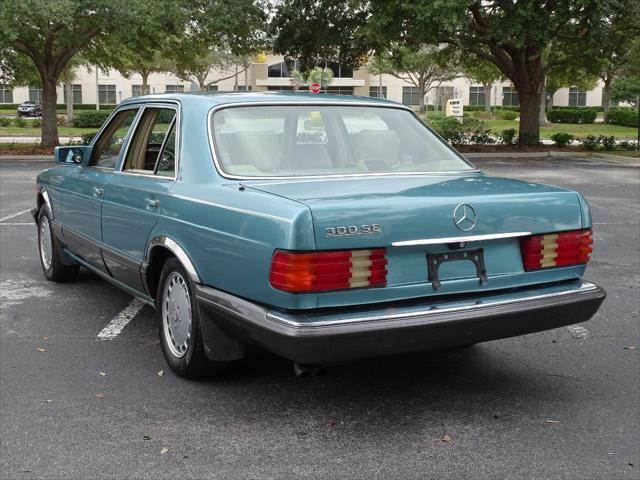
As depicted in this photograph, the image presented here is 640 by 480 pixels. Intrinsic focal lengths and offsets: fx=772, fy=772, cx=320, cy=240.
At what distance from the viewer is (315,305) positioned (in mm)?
3496

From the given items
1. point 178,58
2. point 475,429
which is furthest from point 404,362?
point 178,58

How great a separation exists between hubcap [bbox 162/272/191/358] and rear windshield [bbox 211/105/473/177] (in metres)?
0.72

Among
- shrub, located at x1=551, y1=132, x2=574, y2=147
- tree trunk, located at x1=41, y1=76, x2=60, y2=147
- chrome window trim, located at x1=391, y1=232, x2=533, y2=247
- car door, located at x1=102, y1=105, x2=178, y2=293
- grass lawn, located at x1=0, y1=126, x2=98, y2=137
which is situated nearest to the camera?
chrome window trim, located at x1=391, y1=232, x2=533, y2=247

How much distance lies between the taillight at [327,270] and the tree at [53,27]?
1890 centimetres

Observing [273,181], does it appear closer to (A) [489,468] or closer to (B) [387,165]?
(B) [387,165]

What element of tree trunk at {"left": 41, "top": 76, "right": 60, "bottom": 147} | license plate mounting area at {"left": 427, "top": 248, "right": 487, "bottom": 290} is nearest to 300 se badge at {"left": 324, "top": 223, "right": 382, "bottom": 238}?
license plate mounting area at {"left": 427, "top": 248, "right": 487, "bottom": 290}

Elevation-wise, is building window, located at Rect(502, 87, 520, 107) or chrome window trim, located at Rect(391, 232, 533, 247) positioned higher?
building window, located at Rect(502, 87, 520, 107)

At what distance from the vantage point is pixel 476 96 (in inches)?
3433

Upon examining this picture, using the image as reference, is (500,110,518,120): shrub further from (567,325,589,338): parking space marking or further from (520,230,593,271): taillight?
(520,230,593,271): taillight

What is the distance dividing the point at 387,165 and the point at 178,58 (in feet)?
82.2

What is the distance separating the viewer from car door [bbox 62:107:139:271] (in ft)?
17.8

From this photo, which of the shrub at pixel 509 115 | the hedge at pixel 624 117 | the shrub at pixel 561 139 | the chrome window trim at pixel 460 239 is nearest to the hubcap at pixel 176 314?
the chrome window trim at pixel 460 239

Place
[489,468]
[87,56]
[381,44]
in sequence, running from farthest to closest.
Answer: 1. [87,56]
2. [381,44]
3. [489,468]

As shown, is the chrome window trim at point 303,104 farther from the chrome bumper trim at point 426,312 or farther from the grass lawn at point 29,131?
the grass lawn at point 29,131
